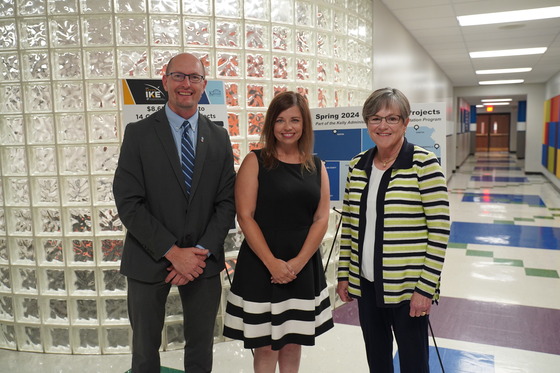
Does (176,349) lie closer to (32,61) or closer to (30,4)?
(32,61)

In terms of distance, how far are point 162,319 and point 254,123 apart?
1663mm

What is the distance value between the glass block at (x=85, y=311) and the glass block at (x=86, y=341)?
2.4 inches

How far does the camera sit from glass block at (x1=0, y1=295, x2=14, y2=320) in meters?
3.05

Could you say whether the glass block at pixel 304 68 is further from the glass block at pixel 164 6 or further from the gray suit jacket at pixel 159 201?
the gray suit jacket at pixel 159 201

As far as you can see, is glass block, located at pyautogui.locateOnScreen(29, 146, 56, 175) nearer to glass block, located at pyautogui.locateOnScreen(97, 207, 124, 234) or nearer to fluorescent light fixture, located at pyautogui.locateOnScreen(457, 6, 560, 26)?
glass block, located at pyautogui.locateOnScreen(97, 207, 124, 234)

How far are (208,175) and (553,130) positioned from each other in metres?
11.7

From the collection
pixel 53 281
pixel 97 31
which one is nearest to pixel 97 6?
pixel 97 31

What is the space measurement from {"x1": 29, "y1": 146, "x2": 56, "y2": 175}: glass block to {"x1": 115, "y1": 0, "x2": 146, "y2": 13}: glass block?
1.01m

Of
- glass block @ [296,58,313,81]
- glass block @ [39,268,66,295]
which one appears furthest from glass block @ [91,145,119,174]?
glass block @ [296,58,313,81]

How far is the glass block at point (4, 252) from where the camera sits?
303 cm

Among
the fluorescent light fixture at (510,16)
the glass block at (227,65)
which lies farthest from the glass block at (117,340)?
the fluorescent light fixture at (510,16)

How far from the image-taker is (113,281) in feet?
9.77

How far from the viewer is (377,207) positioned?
172 centimetres

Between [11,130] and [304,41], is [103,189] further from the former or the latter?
[304,41]
